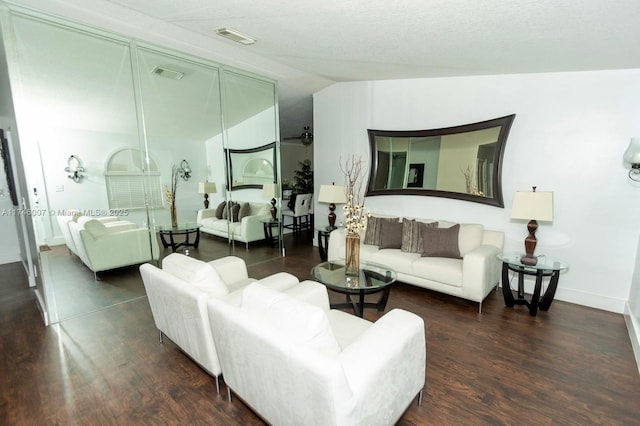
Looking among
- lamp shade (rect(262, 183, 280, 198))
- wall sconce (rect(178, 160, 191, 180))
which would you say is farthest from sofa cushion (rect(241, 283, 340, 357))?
lamp shade (rect(262, 183, 280, 198))

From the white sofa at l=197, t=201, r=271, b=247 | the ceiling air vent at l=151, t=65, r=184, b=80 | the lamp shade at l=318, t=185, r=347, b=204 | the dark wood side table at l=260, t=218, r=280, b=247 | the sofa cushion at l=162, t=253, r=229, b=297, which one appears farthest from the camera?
the dark wood side table at l=260, t=218, r=280, b=247

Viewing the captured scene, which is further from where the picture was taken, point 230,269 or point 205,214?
point 205,214

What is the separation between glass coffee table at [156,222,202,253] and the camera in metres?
3.66

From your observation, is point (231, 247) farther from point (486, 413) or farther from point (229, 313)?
point (486, 413)

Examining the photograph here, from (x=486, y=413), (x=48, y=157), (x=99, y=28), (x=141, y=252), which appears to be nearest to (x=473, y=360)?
(x=486, y=413)

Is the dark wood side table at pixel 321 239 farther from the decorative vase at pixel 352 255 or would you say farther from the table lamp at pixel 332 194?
the decorative vase at pixel 352 255

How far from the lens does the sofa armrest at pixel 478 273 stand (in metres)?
2.91

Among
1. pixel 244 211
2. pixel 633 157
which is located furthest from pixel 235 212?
pixel 633 157

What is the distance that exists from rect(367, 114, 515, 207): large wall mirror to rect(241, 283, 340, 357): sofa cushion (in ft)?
10.3

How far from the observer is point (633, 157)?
2594 millimetres

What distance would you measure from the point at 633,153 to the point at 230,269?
12.2 ft

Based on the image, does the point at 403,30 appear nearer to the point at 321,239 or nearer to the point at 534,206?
the point at 534,206

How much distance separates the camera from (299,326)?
1294 mm

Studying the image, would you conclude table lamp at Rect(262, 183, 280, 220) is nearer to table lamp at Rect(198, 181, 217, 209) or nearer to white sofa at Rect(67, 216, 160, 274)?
table lamp at Rect(198, 181, 217, 209)
